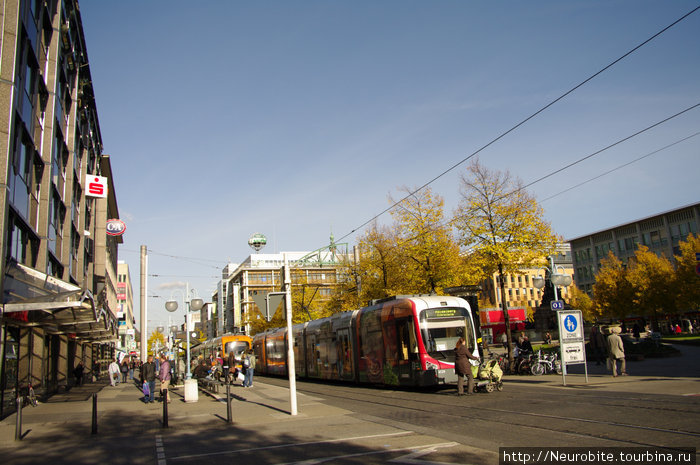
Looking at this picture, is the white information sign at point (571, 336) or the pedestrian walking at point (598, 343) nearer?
the white information sign at point (571, 336)

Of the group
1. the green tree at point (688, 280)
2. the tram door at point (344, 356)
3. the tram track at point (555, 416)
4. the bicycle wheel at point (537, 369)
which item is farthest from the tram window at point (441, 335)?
the green tree at point (688, 280)

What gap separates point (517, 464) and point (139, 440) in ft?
25.3

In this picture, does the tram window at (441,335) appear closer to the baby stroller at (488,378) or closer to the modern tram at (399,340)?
the modern tram at (399,340)

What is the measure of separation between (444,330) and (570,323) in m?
4.05

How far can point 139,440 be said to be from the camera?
11383mm

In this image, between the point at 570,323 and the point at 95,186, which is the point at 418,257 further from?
the point at 95,186

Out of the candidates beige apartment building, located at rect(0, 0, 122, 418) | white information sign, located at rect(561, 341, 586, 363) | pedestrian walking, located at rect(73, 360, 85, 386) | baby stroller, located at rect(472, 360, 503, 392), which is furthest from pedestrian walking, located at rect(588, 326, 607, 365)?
pedestrian walking, located at rect(73, 360, 85, 386)

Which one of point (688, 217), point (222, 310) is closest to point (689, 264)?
point (688, 217)

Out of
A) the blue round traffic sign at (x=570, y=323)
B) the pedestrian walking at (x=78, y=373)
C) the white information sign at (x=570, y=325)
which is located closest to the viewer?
the white information sign at (x=570, y=325)

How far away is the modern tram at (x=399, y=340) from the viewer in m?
17.6

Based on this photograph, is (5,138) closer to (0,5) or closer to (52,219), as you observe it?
(0,5)

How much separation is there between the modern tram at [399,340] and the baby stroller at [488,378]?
83cm

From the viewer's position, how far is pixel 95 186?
36.2m

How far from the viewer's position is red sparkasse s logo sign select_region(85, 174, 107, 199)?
35.8m
